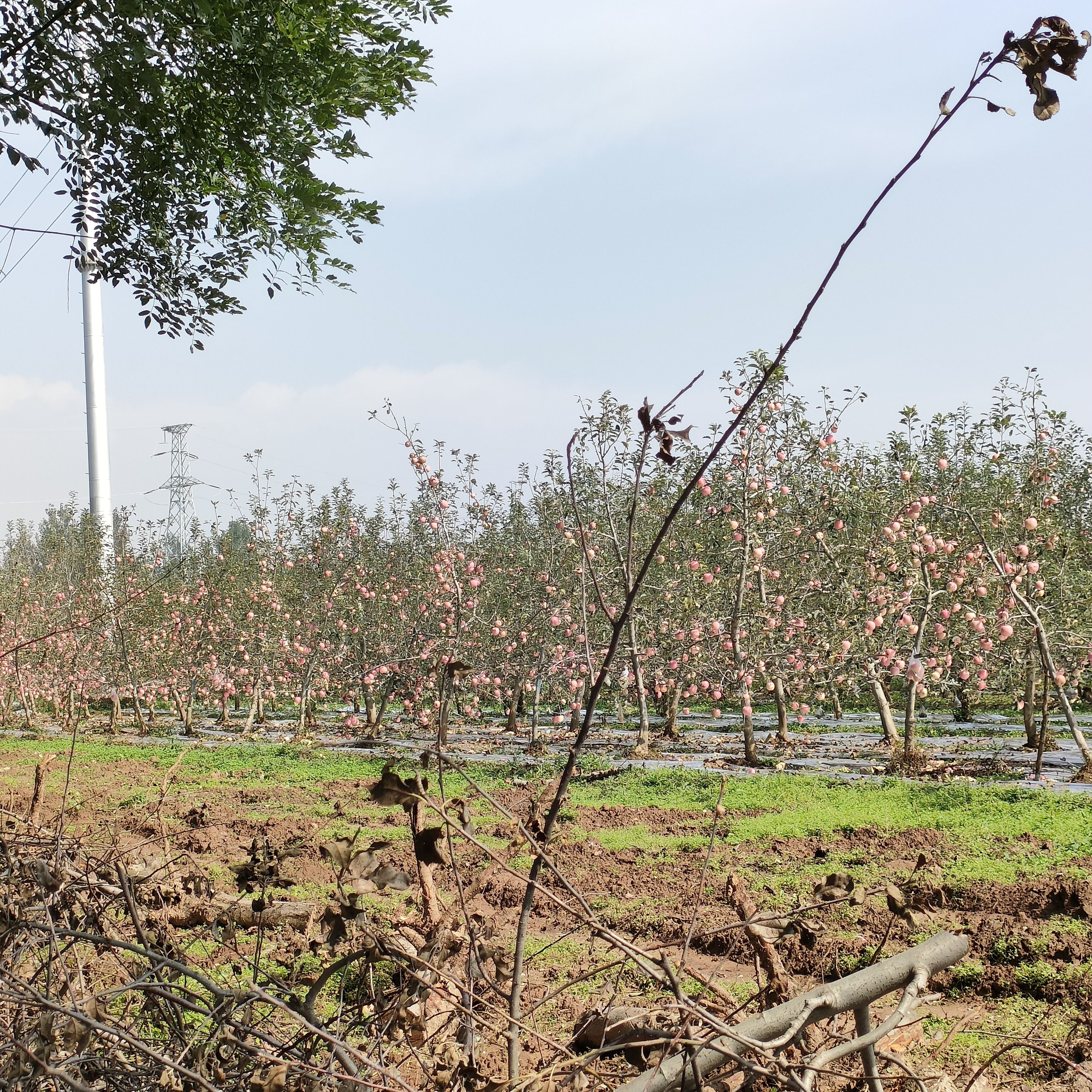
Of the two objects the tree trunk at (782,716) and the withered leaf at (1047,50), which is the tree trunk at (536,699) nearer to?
the tree trunk at (782,716)

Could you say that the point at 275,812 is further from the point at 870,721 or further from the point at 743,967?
the point at 870,721

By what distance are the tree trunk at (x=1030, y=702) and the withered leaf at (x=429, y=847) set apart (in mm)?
11646

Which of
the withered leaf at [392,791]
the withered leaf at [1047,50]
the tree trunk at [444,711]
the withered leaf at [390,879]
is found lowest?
the withered leaf at [390,879]

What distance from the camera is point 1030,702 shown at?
39.9 ft

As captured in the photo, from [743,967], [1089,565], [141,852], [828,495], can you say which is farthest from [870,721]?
[141,852]

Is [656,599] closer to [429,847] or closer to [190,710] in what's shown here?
[190,710]

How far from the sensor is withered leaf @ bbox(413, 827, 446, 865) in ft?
4.56

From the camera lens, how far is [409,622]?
16141 mm

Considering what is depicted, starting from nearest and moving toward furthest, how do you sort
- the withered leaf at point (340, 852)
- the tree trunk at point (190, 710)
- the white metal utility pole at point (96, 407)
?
the withered leaf at point (340, 852) → the tree trunk at point (190, 710) → the white metal utility pole at point (96, 407)

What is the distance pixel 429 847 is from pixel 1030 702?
12.7m

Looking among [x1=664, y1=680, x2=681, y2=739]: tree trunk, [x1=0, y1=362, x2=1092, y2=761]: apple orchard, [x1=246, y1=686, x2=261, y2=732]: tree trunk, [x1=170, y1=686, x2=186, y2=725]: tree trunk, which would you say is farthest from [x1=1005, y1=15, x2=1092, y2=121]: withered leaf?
[x1=170, y1=686, x2=186, y2=725]: tree trunk

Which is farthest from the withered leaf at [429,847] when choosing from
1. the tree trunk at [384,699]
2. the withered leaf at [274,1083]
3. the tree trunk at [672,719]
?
the tree trunk at [384,699]

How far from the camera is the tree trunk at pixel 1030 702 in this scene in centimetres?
1177

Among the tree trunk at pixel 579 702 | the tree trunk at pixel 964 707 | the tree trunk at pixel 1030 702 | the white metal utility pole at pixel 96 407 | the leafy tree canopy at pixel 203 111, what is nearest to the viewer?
the leafy tree canopy at pixel 203 111
